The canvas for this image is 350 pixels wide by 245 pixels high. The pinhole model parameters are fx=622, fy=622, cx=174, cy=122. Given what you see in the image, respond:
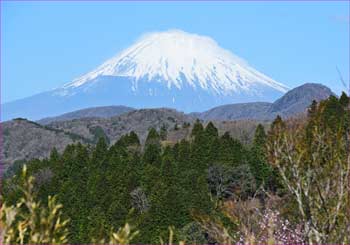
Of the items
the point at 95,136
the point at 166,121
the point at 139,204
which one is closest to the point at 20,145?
the point at 95,136

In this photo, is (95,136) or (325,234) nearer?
(325,234)

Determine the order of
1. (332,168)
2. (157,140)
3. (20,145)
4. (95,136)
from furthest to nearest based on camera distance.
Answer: (95,136)
(20,145)
(157,140)
(332,168)

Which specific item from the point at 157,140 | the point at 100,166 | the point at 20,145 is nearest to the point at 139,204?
the point at 100,166

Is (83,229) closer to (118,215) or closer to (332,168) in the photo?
(118,215)

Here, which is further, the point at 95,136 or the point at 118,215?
the point at 95,136

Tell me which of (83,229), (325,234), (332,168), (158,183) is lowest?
(83,229)

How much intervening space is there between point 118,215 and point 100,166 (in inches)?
466

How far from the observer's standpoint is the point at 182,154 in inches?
1953

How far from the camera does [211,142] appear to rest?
51.3 m

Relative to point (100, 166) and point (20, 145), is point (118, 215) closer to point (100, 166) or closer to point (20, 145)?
point (100, 166)

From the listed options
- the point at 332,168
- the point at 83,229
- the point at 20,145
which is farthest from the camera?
the point at 20,145

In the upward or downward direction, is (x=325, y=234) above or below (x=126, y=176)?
above

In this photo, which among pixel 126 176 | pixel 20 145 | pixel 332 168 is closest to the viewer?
pixel 332 168

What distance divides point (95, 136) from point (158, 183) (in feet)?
346
